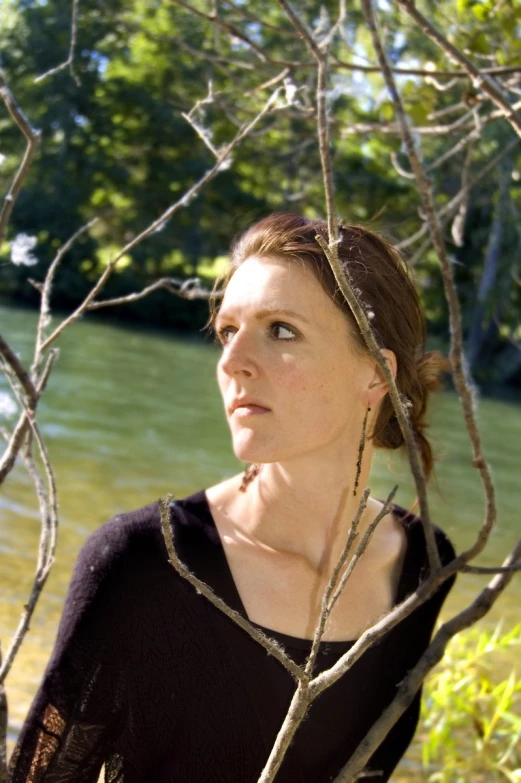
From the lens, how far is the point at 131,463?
963cm

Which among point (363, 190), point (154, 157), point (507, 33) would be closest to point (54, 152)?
point (154, 157)

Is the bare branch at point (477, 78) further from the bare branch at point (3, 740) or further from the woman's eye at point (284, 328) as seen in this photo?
the bare branch at point (3, 740)

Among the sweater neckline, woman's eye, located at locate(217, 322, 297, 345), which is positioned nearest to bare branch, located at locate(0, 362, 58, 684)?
the sweater neckline

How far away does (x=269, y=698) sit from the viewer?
1.54 metres

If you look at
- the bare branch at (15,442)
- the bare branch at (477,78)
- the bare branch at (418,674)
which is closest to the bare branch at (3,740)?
the bare branch at (15,442)

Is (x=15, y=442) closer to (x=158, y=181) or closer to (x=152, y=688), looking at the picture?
(x=152, y=688)

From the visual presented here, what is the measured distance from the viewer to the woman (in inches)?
59.2

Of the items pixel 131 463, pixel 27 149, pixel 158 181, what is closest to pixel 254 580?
pixel 27 149

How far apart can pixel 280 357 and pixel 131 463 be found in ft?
27.1

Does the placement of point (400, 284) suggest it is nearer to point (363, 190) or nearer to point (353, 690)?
point (353, 690)

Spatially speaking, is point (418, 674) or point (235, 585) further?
point (235, 585)

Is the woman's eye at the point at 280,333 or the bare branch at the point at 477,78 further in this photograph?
the woman's eye at the point at 280,333

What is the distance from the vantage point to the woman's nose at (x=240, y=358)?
58.0 inches

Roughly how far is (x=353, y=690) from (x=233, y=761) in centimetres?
23
